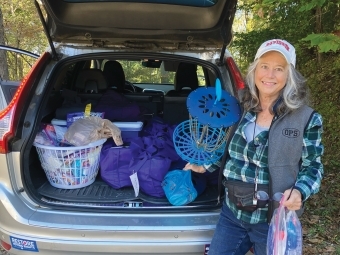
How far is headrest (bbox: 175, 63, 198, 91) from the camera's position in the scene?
13.8 feet

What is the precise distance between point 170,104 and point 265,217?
89.2 inches

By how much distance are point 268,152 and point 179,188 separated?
752 mm

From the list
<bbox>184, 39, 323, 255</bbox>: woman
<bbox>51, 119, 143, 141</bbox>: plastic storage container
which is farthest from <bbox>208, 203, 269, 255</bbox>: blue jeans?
<bbox>51, 119, 143, 141</bbox>: plastic storage container

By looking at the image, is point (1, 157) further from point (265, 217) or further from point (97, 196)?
point (265, 217)

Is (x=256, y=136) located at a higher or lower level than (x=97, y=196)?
higher

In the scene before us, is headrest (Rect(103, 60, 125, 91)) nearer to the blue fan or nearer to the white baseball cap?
the blue fan

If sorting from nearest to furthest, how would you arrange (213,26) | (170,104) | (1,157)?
1. (1,157)
2. (213,26)
3. (170,104)

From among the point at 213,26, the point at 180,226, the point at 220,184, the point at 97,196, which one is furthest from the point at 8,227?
the point at 213,26

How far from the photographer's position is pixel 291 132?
162 cm

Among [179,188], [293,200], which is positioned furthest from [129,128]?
[293,200]

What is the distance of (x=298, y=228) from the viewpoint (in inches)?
66.1

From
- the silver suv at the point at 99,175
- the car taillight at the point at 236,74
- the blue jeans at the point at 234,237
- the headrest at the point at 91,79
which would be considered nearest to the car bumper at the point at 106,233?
the silver suv at the point at 99,175

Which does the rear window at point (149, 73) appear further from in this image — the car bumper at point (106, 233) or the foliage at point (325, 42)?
the car bumper at point (106, 233)

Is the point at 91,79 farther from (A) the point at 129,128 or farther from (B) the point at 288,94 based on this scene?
(B) the point at 288,94
